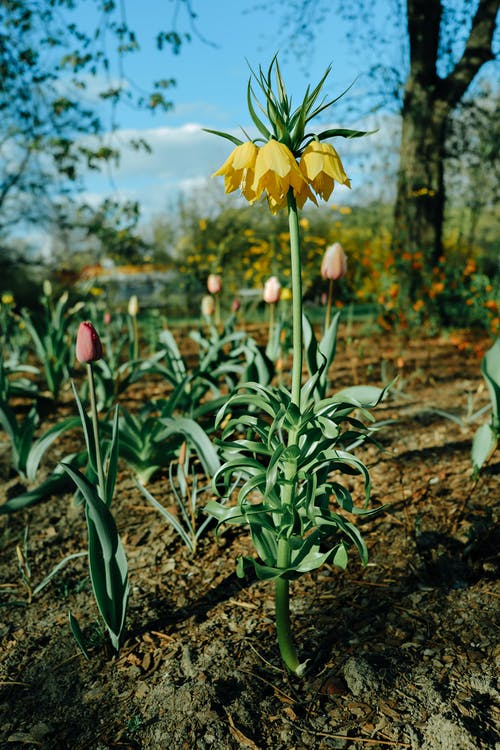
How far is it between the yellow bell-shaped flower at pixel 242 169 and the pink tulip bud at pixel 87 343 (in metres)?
0.51

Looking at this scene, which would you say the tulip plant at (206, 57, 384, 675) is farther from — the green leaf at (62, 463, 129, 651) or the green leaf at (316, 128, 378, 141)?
the green leaf at (62, 463, 129, 651)

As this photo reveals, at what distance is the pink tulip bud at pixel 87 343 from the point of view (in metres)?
1.48

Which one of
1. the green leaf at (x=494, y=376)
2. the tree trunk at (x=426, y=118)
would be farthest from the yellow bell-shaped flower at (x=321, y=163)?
the tree trunk at (x=426, y=118)

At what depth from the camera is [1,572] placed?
2020 mm

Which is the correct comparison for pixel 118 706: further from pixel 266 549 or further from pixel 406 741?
pixel 406 741

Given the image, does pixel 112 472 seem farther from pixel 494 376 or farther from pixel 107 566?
pixel 494 376

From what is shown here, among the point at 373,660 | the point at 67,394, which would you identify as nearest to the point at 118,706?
the point at 373,660

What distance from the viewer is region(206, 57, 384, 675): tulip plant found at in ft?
3.79

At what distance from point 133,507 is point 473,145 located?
23.8ft

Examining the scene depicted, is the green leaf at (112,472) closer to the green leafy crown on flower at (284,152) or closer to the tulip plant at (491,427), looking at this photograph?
the green leafy crown on flower at (284,152)

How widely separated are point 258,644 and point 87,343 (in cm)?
95

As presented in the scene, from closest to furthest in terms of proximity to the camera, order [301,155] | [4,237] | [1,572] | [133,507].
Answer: [301,155] → [1,572] → [133,507] → [4,237]

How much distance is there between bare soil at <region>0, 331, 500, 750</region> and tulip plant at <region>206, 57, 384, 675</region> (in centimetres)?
16

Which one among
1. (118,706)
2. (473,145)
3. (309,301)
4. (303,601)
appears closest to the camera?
(118,706)
